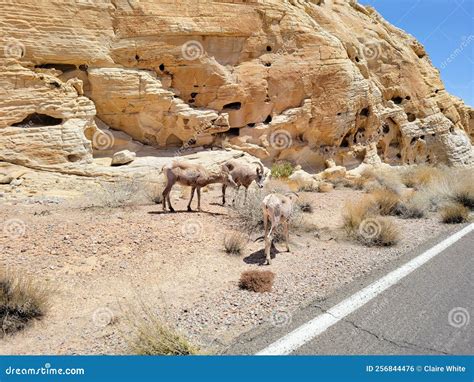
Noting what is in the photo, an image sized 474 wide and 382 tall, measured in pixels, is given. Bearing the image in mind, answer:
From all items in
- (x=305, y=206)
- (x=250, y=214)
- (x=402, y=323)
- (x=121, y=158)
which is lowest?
(x=121, y=158)

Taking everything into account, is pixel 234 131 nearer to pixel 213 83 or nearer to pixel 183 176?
pixel 213 83

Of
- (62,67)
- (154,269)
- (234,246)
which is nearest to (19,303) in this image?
(154,269)

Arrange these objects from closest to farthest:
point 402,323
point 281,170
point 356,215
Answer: point 402,323 < point 356,215 < point 281,170

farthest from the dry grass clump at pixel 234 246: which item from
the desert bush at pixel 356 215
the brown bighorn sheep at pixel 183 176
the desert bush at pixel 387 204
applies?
the desert bush at pixel 387 204

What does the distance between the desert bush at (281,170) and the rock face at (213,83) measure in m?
0.76

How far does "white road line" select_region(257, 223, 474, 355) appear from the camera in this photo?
3589 mm

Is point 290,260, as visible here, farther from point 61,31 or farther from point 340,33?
point 340,33

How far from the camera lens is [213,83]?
1562 cm

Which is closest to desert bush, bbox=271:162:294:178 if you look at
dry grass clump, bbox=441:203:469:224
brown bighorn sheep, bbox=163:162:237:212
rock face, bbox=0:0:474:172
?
rock face, bbox=0:0:474:172

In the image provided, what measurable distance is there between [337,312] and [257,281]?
1345 millimetres

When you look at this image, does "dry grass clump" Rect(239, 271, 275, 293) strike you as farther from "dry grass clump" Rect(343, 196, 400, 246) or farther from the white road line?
"dry grass clump" Rect(343, 196, 400, 246)

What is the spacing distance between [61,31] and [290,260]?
11413 mm

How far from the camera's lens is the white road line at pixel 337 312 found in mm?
3589

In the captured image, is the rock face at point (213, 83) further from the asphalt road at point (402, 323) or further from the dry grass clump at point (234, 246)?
the asphalt road at point (402, 323)
